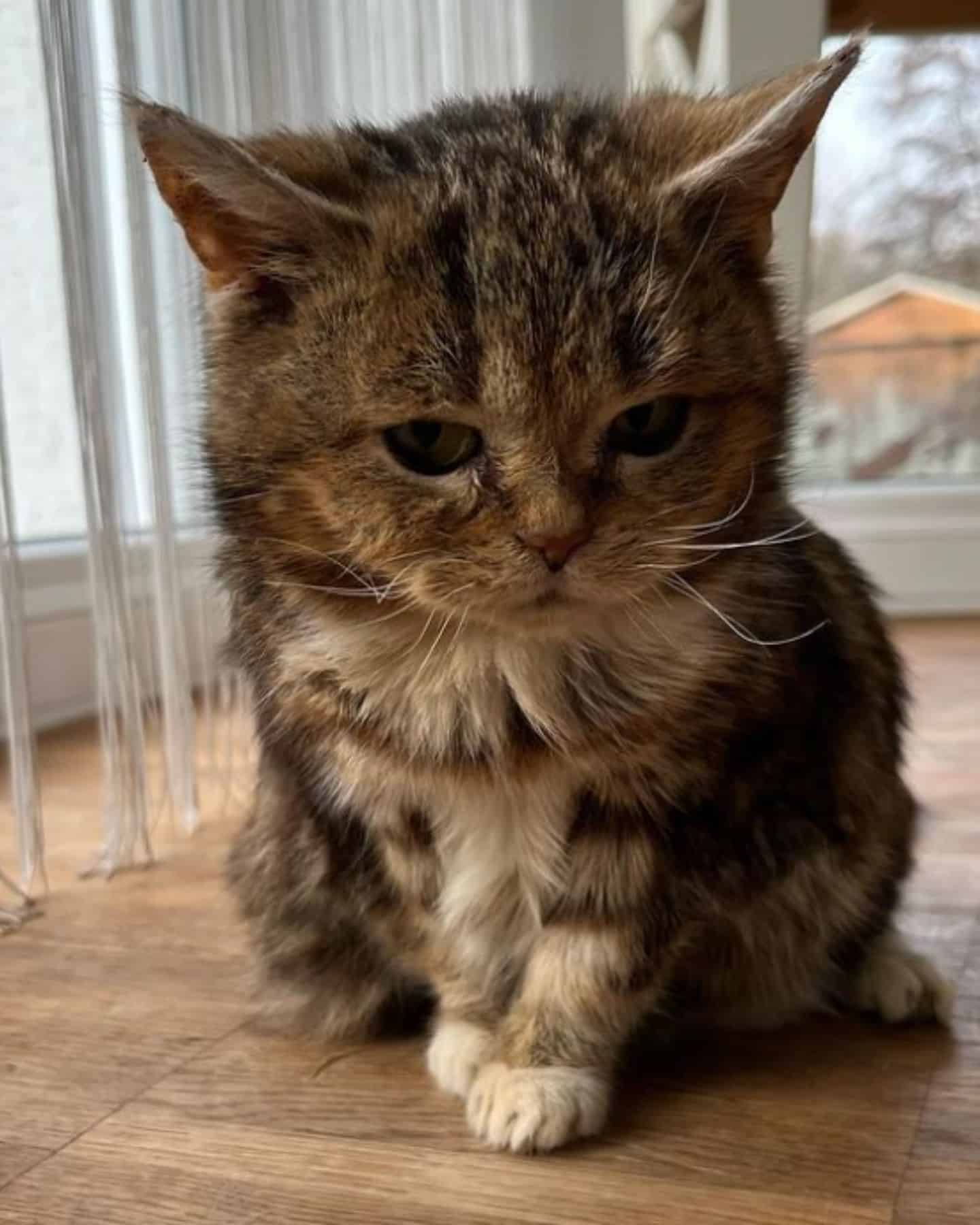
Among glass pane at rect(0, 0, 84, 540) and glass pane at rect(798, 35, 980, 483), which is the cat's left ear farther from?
glass pane at rect(798, 35, 980, 483)

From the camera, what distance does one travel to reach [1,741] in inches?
84.6

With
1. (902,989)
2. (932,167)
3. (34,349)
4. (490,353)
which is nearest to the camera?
(490,353)

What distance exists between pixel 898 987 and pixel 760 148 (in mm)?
663

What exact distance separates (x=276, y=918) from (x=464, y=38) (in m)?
1.66

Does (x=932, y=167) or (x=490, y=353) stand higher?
(x=932, y=167)

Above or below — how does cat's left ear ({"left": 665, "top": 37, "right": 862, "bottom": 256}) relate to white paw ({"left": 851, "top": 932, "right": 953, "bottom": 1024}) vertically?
above

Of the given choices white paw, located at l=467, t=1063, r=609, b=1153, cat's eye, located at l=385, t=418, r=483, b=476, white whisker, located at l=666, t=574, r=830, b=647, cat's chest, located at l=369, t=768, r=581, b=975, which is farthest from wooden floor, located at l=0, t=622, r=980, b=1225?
cat's eye, located at l=385, t=418, r=483, b=476

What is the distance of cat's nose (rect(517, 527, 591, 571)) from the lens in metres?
0.89

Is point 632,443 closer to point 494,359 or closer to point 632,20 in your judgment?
point 494,359

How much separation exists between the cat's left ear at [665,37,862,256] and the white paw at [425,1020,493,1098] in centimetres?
61

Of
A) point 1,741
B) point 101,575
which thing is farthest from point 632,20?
point 1,741

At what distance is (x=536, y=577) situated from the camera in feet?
2.94

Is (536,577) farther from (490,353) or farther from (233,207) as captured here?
(233,207)

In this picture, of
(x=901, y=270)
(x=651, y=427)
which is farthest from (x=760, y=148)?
(x=901, y=270)
